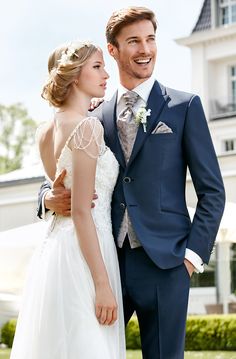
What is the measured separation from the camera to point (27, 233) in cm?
1238

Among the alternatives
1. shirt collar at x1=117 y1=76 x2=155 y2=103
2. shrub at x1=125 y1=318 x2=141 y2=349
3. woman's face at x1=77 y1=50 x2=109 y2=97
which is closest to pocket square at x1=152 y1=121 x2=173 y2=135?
shirt collar at x1=117 y1=76 x2=155 y2=103

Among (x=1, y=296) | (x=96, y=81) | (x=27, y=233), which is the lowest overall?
(x=1, y=296)

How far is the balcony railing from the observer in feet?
94.5

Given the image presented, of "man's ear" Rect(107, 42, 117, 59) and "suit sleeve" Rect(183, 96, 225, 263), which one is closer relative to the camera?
"suit sleeve" Rect(183, 96, 225, 263)

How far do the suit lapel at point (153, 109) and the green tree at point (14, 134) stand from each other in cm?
4233

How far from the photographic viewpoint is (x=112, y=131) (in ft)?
14.7

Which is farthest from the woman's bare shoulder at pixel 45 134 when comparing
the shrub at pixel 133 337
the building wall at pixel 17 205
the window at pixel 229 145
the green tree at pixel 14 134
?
the green tree at pixel 14 134

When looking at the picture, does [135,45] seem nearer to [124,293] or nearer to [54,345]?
[124,293]

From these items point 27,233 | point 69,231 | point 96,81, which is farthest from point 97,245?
point 27,233

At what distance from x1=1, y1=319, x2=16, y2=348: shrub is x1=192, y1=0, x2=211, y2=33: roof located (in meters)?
15.7

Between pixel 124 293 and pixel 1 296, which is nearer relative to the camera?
pixel 124 293

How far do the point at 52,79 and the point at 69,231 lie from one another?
28.6 inches

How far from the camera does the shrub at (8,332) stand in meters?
17.2

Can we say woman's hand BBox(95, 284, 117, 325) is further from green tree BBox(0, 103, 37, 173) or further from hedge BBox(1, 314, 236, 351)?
green tree BBox(0, 103, 37, 173)
